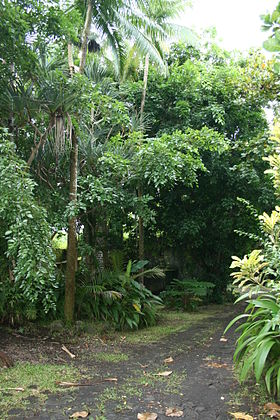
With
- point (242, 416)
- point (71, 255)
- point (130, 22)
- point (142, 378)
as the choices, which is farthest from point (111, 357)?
point (130, 22)

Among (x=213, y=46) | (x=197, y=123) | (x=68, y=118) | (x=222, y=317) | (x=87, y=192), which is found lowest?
(x=222, y=317)

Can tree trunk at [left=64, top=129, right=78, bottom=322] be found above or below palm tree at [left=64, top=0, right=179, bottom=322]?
below

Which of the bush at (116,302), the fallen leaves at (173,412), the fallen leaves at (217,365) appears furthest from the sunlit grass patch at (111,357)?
the fallen leaves at (173,412)

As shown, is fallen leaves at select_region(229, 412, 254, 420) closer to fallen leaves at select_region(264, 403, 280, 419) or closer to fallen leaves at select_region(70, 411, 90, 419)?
fallen leaves at select_region(264, 403, 280, 419)

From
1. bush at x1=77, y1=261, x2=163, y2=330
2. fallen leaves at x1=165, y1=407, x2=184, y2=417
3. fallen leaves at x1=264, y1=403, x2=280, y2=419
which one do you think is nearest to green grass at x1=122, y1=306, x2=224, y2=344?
bush at x1=77, y1=261, x2=163, y2=330

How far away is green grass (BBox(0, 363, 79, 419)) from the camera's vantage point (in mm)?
3361

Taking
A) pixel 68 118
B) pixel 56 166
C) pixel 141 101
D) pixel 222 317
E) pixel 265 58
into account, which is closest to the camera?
pixel 68 118

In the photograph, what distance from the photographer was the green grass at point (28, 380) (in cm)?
336

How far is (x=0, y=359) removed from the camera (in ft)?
14.1

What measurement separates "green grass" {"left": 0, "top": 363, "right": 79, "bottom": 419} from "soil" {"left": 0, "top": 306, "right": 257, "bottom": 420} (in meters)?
0.10

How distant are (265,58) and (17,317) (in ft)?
19.6

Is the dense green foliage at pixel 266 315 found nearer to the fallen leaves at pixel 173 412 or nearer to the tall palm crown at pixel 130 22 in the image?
the fallen leaves at pixel 173 412

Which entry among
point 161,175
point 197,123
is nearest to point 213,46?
point 197,123

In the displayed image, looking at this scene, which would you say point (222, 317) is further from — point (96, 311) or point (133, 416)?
point (133, 416)
